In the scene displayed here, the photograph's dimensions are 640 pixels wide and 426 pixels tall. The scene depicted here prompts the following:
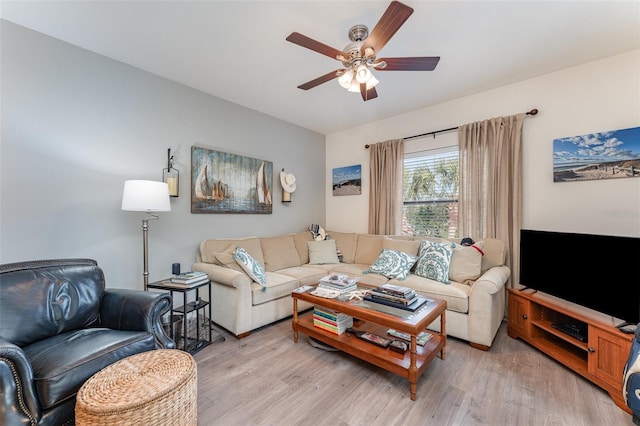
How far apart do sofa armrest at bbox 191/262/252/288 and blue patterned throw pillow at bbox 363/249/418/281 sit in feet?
4.73

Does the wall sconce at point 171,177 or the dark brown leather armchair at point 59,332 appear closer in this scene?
the dark brown leather armchair at point 59,332

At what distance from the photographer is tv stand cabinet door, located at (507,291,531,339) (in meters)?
2.31

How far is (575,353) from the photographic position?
6.68 ft

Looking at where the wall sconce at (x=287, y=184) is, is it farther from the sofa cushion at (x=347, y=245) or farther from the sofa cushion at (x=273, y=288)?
the sofa cushion at (x=273, y=288)

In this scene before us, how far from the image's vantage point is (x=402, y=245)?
3207mm

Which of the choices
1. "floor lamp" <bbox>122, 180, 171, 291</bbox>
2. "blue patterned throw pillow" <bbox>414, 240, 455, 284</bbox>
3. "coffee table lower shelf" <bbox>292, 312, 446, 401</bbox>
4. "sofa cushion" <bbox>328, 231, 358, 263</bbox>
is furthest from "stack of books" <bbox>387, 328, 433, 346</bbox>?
"floor lamp" <bbox>122, 180, 171, 291</bbox>

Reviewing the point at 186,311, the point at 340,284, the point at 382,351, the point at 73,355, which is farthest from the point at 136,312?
the point at 382,351

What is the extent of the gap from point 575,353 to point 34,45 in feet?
16.1

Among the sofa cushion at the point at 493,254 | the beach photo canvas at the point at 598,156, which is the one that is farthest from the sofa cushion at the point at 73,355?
the beach photo canvas at the point at 598,156

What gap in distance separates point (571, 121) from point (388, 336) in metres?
2.74

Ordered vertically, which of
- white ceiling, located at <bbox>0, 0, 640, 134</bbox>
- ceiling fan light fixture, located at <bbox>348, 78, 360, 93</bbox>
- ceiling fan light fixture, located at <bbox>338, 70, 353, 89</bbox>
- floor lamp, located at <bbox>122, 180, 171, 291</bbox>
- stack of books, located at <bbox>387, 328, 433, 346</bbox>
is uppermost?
white ceiling, located at <bbox>0, 0, 640, 134</bbox>

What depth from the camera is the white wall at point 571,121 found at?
89.7 inches

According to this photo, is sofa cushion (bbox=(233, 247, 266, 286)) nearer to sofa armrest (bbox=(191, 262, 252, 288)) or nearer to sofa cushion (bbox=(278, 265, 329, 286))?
sofa armrest (bbox=(191, 262, 252, 288))

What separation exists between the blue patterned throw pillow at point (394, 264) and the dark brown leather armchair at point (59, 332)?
2.10 metres
